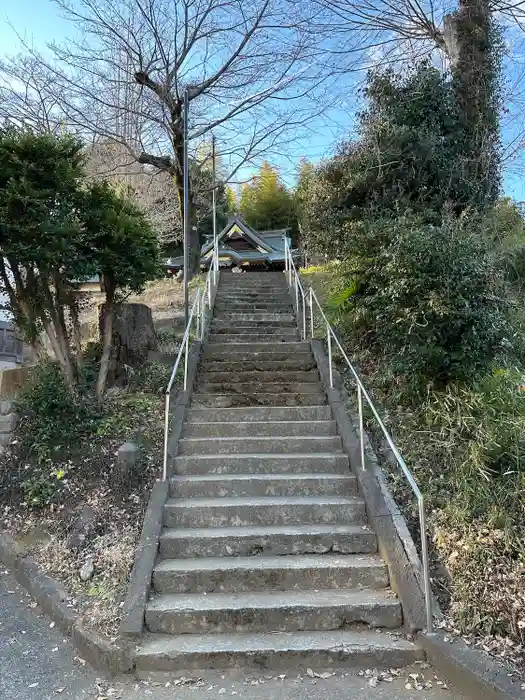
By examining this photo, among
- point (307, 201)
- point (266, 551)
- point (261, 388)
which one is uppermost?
point (307, 201)

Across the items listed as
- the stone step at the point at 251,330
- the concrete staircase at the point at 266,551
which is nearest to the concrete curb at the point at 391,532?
the concrete staircase at the point at 266,551

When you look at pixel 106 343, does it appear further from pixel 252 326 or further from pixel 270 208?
pixel 270 208

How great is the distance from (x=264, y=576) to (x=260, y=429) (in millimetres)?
1804

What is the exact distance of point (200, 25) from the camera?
9.56m

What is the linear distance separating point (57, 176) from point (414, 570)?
5.05 metres

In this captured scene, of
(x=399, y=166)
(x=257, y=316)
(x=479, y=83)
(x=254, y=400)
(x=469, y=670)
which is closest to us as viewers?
(x=469, y=670)

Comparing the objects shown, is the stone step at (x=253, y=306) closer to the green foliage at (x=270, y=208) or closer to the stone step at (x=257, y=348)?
the stone step at (x=257, y=348)

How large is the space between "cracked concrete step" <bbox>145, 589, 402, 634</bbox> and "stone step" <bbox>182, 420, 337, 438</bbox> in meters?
1.98

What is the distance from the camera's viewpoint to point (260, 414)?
5.54m

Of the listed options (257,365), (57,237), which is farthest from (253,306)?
(57,237)

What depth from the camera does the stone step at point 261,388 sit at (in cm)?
617

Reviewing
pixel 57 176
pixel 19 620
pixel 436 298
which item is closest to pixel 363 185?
pixel 436 298

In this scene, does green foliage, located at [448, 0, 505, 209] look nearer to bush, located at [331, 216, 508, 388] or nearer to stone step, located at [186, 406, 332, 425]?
bush, located at [331, 216, 508, 388]

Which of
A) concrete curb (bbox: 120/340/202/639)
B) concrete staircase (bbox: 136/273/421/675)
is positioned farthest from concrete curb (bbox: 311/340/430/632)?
concrete curb (bbox: 120/340/202/639)
